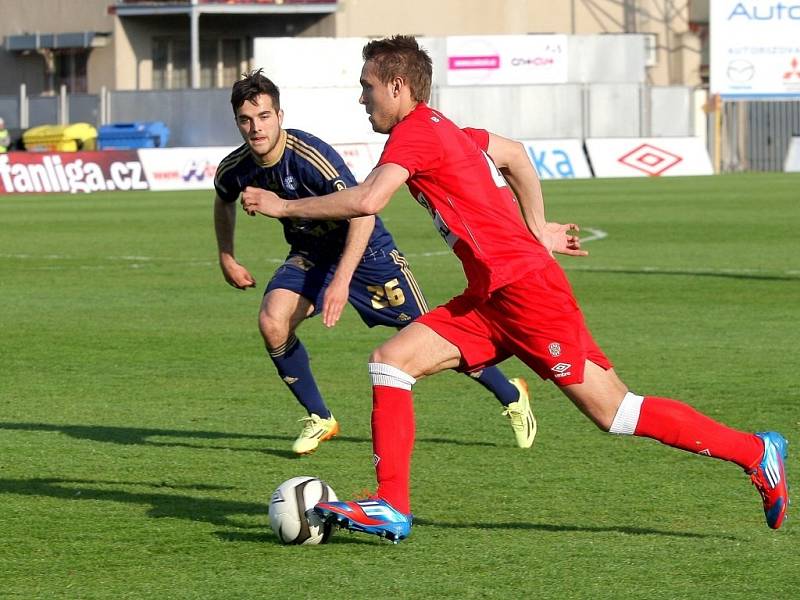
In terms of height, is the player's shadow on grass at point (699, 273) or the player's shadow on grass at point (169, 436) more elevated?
the player's shadow on grass at point (699, 273)

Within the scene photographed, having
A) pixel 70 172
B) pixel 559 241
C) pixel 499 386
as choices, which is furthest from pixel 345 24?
pixel 559 241

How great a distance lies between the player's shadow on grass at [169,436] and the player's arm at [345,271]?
136cm

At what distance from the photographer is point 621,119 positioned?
5150cm

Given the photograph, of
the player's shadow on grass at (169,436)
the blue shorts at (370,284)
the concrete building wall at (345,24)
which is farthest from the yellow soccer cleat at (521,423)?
the concrete building wall at (345,24)

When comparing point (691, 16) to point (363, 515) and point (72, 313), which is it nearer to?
point (72, 313)

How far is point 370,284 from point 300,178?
69 cm

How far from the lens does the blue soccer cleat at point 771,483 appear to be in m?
6.07

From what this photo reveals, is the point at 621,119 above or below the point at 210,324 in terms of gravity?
above

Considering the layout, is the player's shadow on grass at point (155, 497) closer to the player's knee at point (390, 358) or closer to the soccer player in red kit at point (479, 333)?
the soccer player in red kit at point (479, 333)

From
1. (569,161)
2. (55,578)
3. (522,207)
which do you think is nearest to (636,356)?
(522,207)

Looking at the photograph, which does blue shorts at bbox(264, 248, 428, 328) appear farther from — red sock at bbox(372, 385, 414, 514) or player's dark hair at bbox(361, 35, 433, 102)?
player's dark hair at bbox(361, 35, 433, 102)

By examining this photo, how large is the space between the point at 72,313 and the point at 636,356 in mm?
5521

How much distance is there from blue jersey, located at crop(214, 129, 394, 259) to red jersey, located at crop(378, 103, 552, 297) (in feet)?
6.85

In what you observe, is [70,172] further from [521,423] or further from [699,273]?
[521,423]
